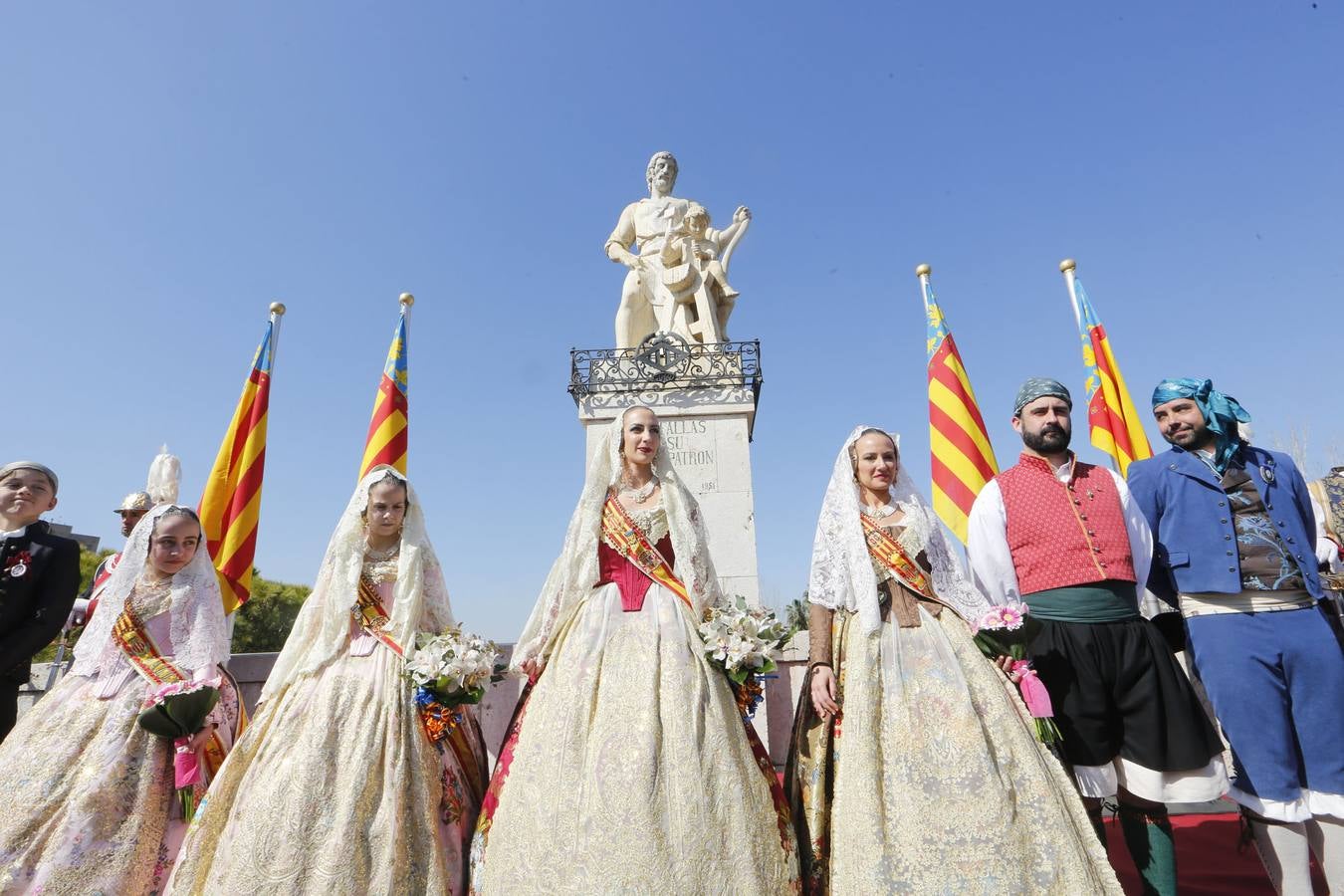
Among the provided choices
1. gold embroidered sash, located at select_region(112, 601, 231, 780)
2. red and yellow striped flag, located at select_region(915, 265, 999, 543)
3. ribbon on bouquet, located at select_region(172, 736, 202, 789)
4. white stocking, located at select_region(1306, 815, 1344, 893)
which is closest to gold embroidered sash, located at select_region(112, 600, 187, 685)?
gold embroidered sash, located at select_region(112, 601, 231, 780)

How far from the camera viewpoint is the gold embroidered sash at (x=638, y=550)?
3.47m

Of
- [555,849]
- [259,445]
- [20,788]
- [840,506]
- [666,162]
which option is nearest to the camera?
[555,849]

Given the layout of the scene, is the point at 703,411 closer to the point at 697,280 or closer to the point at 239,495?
the point at 697,280

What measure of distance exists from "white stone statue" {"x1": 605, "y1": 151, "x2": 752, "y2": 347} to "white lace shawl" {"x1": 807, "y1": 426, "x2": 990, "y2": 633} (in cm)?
454

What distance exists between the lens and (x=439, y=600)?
370cm

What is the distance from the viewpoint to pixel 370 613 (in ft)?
11.6

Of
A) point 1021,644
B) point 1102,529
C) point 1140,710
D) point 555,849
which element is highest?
point 1102,529

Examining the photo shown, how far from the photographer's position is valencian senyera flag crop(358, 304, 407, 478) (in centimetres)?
833

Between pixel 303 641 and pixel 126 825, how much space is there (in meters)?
1.06

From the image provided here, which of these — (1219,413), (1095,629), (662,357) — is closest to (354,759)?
(1095,629)

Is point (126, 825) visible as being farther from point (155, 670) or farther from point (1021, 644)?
point (1021, 644)

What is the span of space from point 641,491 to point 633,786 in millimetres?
1647

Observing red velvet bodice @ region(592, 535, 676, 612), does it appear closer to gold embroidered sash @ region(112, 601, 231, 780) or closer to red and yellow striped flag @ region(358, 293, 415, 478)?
gold embroidered sash @ region(112, 601, 231, 780)

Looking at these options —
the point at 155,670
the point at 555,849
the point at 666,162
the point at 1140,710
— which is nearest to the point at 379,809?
the point at 555,849
